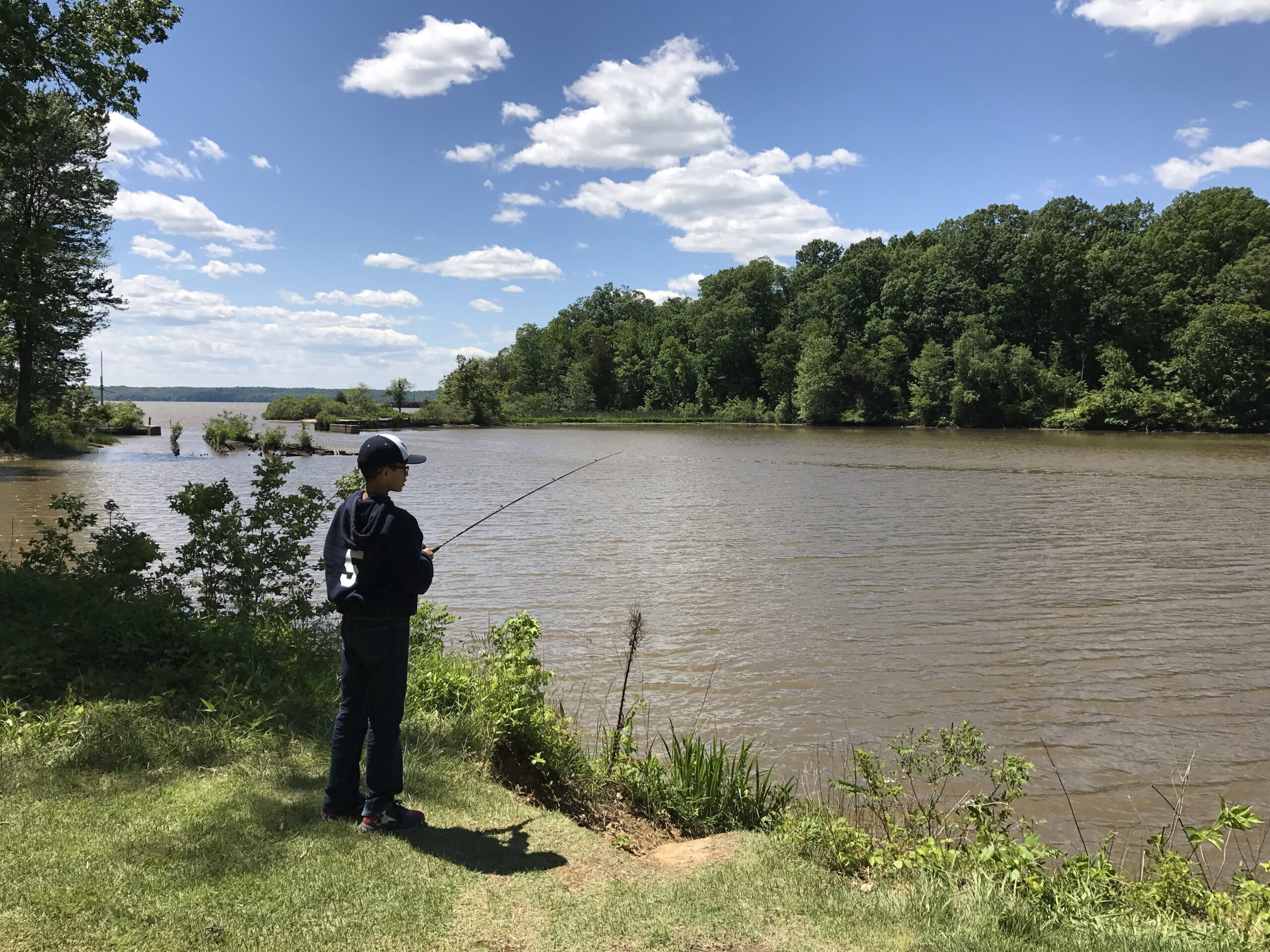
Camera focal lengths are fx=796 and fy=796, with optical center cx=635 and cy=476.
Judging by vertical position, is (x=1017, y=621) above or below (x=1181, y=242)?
below

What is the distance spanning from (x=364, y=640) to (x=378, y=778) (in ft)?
2.59

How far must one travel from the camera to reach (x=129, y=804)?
449 cm

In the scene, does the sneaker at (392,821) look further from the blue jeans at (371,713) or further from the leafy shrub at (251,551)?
the leafy shrub at (251,551)

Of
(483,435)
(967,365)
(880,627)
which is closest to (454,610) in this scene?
(880,627)

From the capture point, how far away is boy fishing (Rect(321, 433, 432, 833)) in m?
4.55

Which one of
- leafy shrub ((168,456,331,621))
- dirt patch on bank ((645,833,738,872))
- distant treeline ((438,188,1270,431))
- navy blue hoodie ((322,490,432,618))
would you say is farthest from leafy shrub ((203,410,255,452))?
dirt patch on bank ((645,833,738,872))

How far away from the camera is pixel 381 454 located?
186 inches

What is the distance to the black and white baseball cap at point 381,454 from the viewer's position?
470cm

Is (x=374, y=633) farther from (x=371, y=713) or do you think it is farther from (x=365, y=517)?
(x=365, y=517)

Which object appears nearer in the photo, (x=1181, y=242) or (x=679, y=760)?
(x=679, y=760)

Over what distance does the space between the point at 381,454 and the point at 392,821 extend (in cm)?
212

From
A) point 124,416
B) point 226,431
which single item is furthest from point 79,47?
point 124,416

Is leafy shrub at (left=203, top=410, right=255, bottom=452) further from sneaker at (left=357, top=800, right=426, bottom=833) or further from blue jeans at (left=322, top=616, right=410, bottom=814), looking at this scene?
sneaker at (left=357, top=800, right=426, bottom=833)

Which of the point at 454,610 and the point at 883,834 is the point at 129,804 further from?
the point at 454,610
